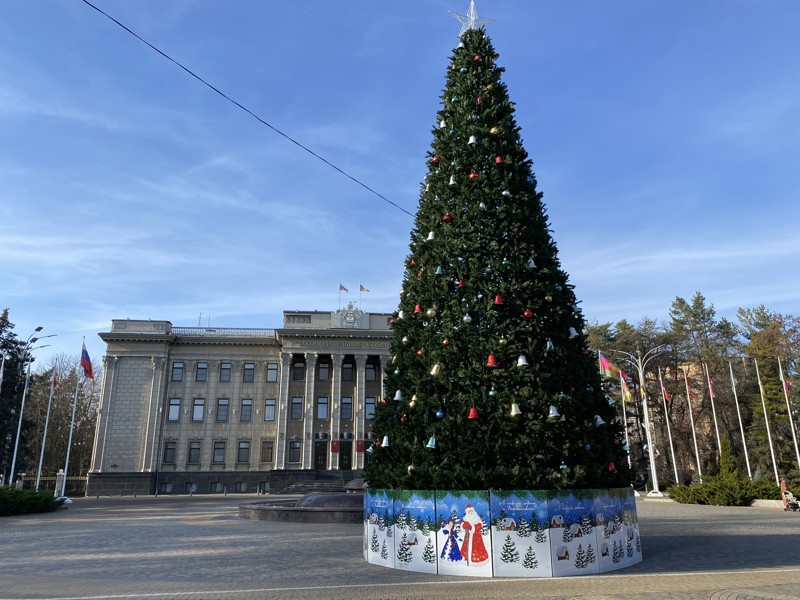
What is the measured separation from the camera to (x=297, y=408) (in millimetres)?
61719

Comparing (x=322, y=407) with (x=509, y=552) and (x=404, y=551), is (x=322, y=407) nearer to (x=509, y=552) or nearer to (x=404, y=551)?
(x=404, y=551)

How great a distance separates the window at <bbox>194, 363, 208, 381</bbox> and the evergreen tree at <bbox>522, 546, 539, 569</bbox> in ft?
190

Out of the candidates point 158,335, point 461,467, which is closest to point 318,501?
point 461,467

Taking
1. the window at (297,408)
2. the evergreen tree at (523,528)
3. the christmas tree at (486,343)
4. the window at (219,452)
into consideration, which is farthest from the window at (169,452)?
the evergreen tree at (523,528)

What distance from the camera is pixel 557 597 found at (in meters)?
8.26

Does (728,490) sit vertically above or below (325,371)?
below

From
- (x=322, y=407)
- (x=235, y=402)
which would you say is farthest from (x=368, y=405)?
(x=235, y=402)

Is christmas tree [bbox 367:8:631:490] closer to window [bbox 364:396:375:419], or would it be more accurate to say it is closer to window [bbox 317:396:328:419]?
window [bbox 364:396:375:419]

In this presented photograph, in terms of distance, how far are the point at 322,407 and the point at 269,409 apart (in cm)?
604

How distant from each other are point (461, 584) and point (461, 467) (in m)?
1.96

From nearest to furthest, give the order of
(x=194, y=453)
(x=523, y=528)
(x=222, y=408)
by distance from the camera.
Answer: (x=523, y=528)
(x=194, y=453)
(x=222, y=408)

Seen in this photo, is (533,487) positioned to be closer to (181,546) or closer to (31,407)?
(181,546)

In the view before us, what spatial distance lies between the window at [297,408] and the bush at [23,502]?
3147 cm

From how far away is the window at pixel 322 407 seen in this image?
201 feet
